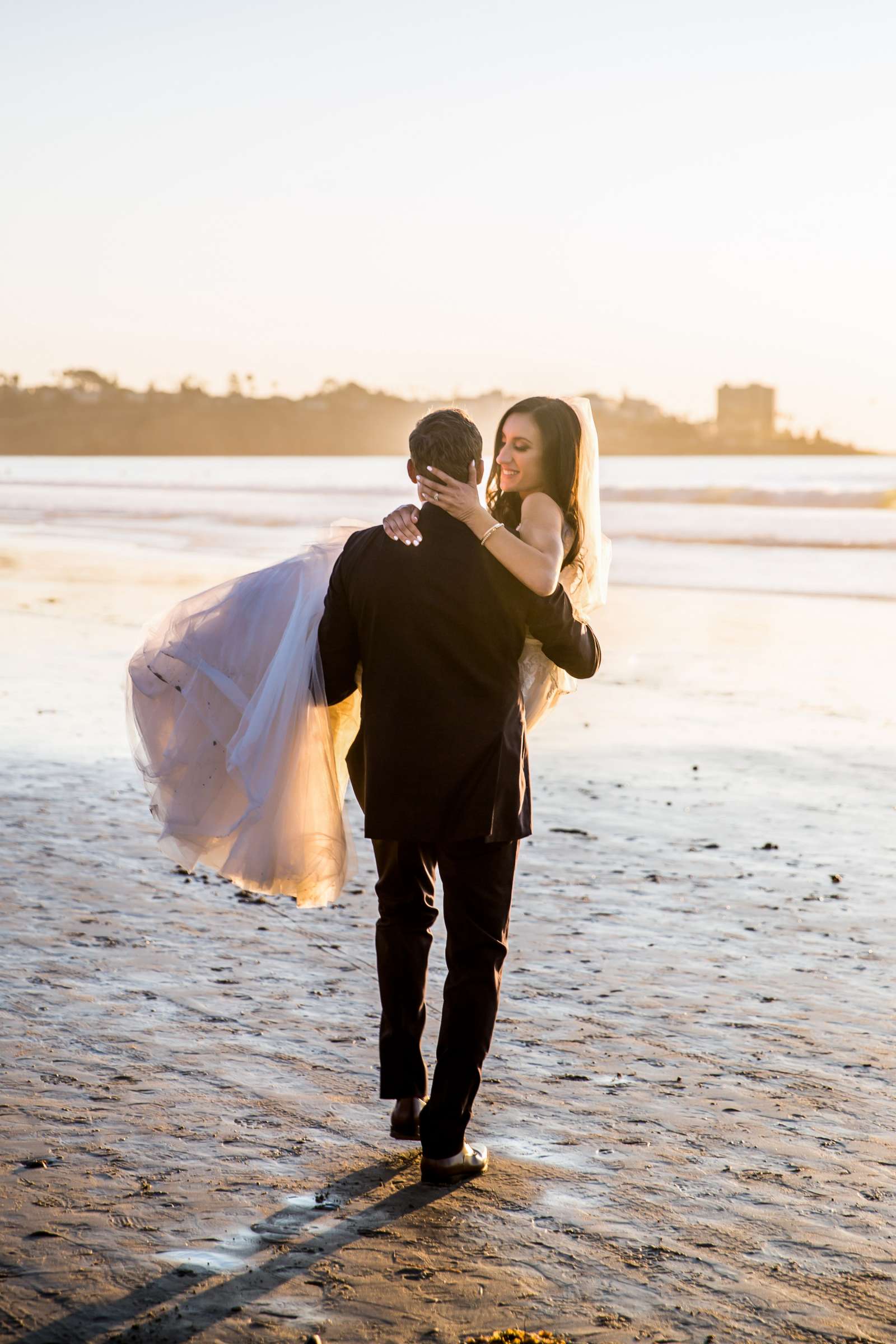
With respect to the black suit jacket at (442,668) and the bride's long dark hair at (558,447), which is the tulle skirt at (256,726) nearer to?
the black suit jacket at (442,668)

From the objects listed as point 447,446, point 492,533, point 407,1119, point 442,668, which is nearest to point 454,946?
point 407,1119

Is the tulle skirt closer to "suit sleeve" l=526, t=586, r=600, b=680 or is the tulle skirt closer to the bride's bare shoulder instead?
"suit sleeve" l=526, t=586, r=600, b=680

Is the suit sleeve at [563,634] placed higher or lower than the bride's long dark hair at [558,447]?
lower

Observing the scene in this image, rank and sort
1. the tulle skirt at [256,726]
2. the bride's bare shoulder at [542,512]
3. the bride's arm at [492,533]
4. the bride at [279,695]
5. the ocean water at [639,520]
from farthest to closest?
the ocean water at [639,520] < the tulle skirt at [256,726] < the bride at [279,695] < the bride's bare shoulder at [542,512] < the bride's arm at [492,533]

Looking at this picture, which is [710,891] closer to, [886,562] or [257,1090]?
[257,1090]

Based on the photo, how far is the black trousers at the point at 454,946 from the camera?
10.8ft

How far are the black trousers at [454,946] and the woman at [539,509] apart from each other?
477mm

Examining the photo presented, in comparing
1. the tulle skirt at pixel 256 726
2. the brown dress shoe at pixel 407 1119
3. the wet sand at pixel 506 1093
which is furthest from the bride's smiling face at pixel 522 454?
the wet sand at pixel 506 1093

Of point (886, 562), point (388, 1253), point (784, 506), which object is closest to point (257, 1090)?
point (388, 1253)

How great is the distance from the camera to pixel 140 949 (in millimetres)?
4773

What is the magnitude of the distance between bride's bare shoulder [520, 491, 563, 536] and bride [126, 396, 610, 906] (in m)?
0.03

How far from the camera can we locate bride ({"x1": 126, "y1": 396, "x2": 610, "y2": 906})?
3.35 meters

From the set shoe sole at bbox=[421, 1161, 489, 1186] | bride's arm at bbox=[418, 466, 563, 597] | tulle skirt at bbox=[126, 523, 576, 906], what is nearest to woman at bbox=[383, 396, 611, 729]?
bride's arm at bbox=[418, 466, 563, 597]

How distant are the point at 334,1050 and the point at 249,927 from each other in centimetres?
116
